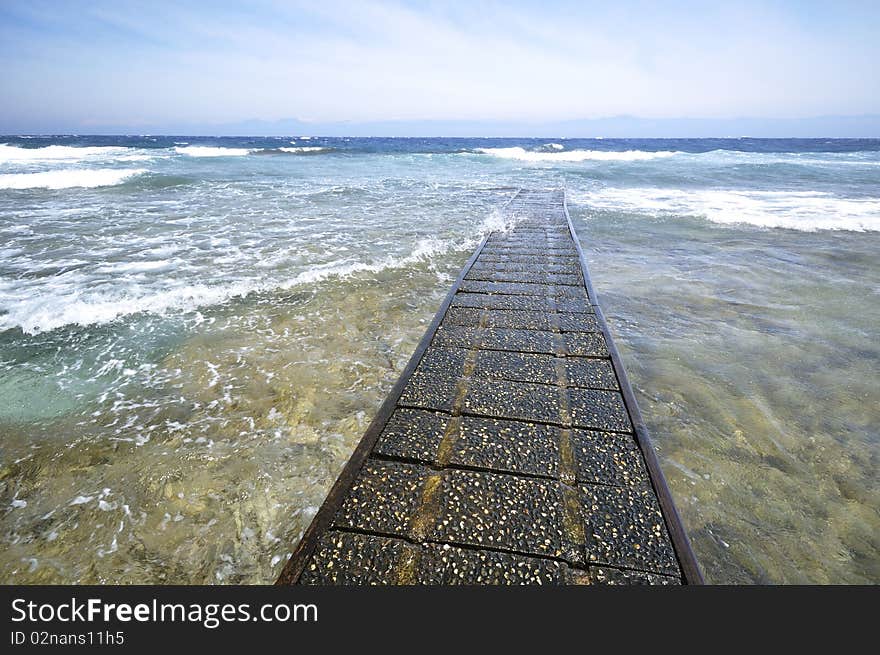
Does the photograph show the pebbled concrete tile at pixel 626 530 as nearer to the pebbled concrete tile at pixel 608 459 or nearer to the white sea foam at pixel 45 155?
the pebbled concrete tile at pixel 608 459

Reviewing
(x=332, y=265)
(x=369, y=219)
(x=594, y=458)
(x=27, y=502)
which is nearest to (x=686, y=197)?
(x=369, y=219)

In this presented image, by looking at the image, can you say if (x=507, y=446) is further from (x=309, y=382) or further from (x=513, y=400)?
(x=309, y=382)

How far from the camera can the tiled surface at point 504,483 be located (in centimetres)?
238

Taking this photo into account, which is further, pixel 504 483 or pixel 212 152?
pixel 212 152

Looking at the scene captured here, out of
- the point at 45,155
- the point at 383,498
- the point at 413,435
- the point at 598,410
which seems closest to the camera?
the point at 383,498

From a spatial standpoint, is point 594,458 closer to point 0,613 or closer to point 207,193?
point 0,613

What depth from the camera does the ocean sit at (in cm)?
288

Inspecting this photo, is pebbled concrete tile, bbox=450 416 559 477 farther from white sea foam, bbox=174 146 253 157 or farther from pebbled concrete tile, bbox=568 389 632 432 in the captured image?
white sea foam, bbox=174 146 253 157

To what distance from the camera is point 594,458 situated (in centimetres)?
314

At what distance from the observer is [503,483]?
2938mm

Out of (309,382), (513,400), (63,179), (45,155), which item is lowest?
(309,382)

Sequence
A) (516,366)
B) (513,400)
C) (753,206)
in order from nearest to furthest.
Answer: (513,400) → (516,366) → (753,206)

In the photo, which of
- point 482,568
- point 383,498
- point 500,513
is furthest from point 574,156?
point 482,568

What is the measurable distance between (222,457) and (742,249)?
11.9 m
